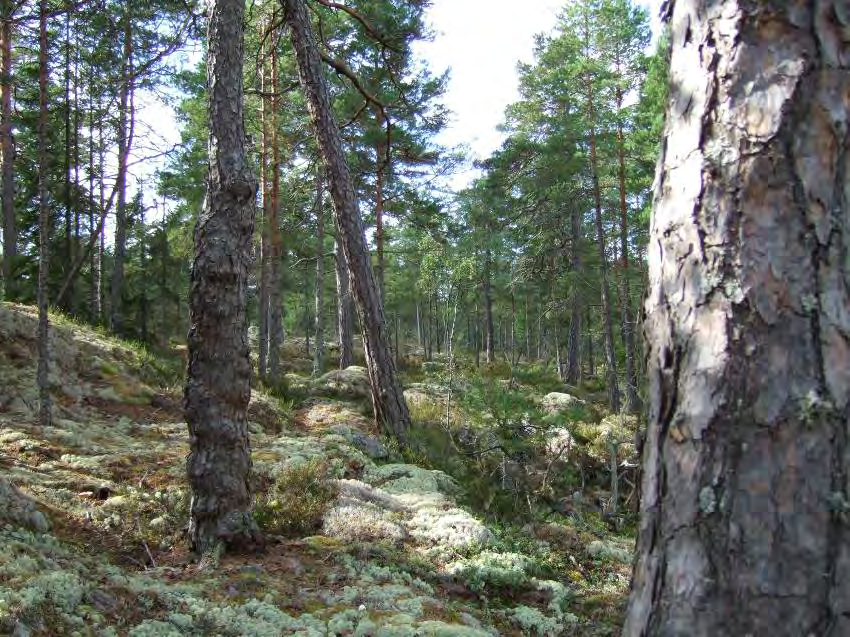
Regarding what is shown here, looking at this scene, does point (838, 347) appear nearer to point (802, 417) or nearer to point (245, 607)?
point (802, 417)

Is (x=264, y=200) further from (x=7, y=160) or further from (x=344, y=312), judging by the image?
(x=7, y=160)

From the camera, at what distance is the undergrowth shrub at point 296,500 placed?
444cm

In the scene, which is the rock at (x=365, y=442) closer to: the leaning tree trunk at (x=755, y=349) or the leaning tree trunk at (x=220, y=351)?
the leaning tree trunk at (x=220, y=351)

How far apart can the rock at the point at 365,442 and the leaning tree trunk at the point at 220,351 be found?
3050 millimetres

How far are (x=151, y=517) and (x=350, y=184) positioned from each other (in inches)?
192

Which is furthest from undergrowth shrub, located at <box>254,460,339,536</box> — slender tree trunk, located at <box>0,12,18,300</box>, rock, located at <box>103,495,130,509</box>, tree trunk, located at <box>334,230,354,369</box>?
slender tree trunk, located at <box>0,12,18,300</box>

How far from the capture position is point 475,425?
873 centimetres

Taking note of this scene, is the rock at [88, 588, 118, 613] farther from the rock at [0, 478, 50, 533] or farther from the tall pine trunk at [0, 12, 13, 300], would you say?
the tall pine trunk at [0, 12, 13, 300]

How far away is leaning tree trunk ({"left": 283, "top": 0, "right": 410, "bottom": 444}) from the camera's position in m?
7.26

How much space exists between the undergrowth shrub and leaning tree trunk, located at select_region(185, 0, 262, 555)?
0.60 m

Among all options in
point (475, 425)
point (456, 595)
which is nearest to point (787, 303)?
point (456, 595)

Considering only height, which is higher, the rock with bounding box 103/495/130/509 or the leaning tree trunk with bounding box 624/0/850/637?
the leaning tree trunk with bounding box 624/0/850/637

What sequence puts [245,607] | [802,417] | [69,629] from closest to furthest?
1. [802,417]
2. [69,629]
3. [245,607]

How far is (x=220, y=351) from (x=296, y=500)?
1653 mm
